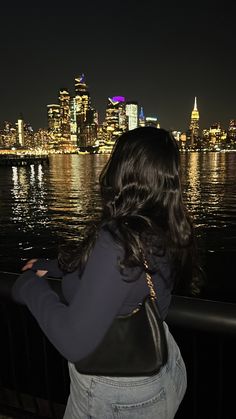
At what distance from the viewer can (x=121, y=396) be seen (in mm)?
1757

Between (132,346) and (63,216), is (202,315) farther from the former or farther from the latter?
(63,216)

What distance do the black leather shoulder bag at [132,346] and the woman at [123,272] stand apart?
0.05m

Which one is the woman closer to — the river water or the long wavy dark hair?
the long wavy dark hair

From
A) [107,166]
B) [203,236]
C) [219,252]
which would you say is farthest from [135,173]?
[203,236]

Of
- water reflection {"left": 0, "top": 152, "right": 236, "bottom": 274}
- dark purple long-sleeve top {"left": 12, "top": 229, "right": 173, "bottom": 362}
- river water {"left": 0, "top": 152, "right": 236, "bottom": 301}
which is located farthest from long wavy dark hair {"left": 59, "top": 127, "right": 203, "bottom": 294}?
water reflection {"left": 0, "top": 152, "right": 236, "bottom": 274}

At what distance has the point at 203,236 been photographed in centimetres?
2464

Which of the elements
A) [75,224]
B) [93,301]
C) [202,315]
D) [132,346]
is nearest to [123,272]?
[93,301]

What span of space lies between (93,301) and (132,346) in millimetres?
321

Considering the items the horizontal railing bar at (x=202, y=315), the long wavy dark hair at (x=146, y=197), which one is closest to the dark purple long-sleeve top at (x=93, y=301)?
the long wavy dark hair at (x=146, y=197)

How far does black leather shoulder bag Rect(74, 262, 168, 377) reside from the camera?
5.33 ft

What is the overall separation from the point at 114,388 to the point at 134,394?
0.34ft

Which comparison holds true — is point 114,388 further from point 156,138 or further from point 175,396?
point 156,138

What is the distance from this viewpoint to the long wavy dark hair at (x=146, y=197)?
1.68 metres

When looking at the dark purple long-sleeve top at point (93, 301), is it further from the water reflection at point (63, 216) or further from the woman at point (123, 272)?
the water reflection at point (63, 216)
